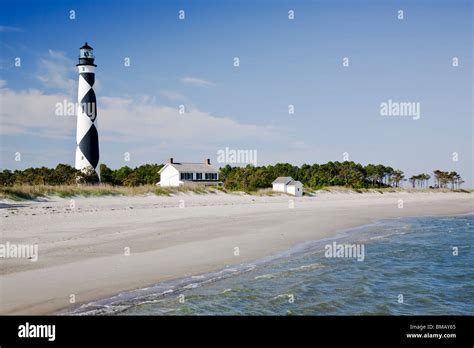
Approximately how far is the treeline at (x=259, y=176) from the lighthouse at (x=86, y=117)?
1.35 m

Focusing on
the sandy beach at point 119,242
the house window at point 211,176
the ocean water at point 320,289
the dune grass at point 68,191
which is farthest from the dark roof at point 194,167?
the ocean water at point 320,289

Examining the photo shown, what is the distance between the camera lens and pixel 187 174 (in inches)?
2066

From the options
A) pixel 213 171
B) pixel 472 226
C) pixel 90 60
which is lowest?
pixel 472 226

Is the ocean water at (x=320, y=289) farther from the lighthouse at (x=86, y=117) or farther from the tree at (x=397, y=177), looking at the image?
the tree at (x=397, y=177)

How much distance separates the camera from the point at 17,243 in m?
12.2

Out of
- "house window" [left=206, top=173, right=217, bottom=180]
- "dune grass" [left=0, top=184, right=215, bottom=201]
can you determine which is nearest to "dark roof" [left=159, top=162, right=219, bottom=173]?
"house window" [left=206, top=173, right=217, bottom=180]

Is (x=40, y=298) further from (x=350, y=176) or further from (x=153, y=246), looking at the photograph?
(x=350, y=176)

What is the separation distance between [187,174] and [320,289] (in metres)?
42.9

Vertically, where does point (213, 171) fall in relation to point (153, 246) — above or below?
above

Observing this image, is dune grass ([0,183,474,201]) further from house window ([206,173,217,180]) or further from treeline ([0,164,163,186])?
house window ([206,173,217,180])

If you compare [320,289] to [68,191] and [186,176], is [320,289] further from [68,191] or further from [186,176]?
[186,176]

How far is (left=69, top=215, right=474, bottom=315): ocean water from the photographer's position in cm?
851
